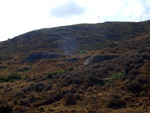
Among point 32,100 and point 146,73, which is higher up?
point 146,73

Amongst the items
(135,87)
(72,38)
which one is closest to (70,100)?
(135,87)

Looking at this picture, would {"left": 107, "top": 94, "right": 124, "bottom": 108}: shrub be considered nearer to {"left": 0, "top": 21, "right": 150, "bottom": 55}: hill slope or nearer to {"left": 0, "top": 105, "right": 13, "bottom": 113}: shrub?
{"left": 0, "top": 105, "right": 13, "bottom": 113}: shrub

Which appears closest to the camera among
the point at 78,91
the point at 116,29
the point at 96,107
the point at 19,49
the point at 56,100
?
the point at 96,107

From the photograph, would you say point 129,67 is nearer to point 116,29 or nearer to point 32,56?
point 32,56

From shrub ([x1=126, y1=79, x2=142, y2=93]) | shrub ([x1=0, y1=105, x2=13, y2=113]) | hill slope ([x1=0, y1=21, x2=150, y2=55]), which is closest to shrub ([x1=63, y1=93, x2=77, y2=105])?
shrub ([x1=0, y1=105, x2=13, y2=113])

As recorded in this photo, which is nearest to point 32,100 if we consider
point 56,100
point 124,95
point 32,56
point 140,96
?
point 56,100

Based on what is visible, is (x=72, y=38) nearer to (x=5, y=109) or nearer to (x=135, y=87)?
(x=135, y=87)

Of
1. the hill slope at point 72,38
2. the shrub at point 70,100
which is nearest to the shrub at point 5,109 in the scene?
the shrub at point 70,100

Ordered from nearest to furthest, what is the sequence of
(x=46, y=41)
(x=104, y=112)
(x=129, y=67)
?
(x=104, y=112) < (x=129, y=67) < (x=46, y=41)

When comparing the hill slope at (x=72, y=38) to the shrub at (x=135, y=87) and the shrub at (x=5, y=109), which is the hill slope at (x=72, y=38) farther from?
the shrub at (x=5, y=109)

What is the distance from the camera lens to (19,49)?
4644 centimetres

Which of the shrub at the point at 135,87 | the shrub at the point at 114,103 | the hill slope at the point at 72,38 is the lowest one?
the shrub at the point at 114,103

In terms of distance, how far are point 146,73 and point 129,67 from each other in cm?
266

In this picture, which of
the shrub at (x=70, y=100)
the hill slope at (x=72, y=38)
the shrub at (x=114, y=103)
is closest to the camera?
the shrub at (x=114, y=103)
